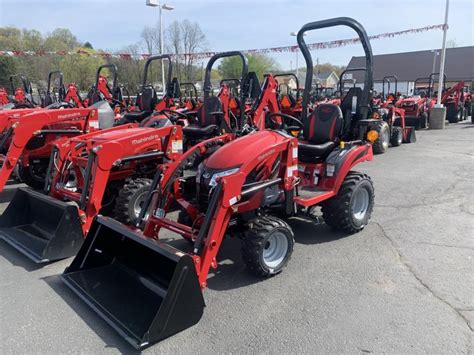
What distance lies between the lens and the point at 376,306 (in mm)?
3139

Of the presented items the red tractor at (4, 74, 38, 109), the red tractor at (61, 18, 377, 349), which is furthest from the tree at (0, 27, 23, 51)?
the red tractor at (61, 18, 377, 349)

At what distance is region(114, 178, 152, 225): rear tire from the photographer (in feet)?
15.9

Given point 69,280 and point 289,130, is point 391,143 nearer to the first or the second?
point 289,130

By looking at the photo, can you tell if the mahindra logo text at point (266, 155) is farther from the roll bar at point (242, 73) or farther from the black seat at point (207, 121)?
the black seat at point (207, 121)

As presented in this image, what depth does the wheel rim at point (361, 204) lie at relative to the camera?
15.6 ft

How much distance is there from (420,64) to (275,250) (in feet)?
186

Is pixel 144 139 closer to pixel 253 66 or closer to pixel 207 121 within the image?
pixel 207 121

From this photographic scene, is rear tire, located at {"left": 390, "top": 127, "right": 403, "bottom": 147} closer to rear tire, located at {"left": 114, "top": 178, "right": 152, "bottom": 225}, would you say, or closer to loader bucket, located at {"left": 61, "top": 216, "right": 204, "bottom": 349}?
rear tire, located at {"left": 114, "top": 178, "right": 152, "bottom": 225}

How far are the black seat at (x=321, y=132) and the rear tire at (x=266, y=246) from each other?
132cm

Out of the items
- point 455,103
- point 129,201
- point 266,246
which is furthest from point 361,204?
point 455,103

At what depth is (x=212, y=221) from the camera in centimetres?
315

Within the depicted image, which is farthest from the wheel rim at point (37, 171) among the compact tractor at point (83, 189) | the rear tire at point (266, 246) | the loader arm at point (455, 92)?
the loader arm at point (455, 92)

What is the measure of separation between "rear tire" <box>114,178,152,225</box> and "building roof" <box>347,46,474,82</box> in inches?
1777

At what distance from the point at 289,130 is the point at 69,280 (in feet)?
11.5
